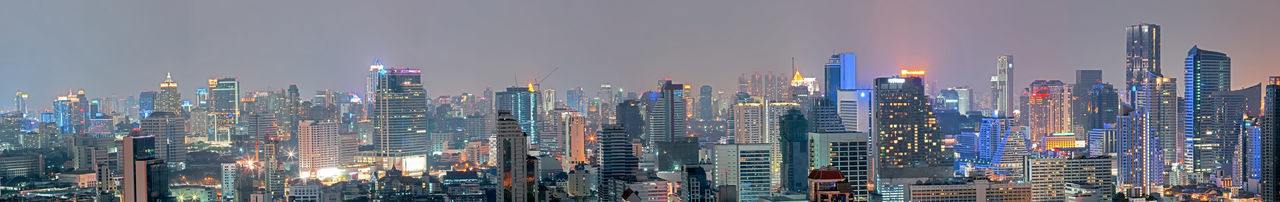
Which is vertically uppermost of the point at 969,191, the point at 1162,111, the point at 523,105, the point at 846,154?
the point at 523,105

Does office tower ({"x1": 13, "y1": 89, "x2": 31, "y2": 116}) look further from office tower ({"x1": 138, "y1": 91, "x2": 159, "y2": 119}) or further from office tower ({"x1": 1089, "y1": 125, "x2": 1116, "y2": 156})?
office tower ({"x1": 1089, "y1": 125, "x2": 1116, "y2": 156})

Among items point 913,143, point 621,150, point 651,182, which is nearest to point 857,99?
point 913,143

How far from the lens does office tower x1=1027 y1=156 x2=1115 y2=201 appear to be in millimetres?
16359

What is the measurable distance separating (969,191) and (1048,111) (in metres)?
8.06

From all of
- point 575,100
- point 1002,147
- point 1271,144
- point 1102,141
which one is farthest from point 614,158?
point 1271,144

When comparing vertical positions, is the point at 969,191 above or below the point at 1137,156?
below

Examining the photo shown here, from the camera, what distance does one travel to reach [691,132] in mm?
20719

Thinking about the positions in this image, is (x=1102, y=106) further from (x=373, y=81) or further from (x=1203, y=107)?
(x=373, y=81)

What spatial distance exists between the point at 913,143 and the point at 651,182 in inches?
222

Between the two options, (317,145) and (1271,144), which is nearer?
(1271,144)

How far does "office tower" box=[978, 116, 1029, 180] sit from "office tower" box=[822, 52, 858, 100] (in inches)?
89.0

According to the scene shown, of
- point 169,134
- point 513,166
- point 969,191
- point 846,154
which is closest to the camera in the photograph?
point 513,166

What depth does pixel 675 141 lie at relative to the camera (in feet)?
65.5

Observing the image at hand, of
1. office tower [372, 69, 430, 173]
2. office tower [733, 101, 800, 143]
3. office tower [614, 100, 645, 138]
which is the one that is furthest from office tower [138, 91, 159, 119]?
office tower [733, 101, 800, 143]
